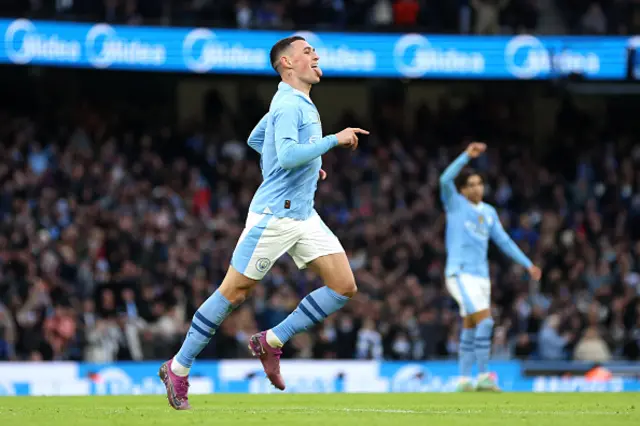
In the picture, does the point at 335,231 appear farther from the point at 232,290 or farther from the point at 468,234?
the point at 232,290

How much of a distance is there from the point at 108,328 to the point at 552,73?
954cm

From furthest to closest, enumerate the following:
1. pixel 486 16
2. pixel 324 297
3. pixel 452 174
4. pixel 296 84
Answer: pixel 486 16 → pixel 452 174 → pixel 296 84 → pixel 324 297

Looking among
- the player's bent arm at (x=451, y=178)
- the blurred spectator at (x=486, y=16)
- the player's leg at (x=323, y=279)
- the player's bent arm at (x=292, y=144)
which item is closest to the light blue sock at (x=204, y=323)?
the player's leg at (x=323, y=279)

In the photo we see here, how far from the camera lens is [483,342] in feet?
44.9

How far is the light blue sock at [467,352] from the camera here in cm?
1402

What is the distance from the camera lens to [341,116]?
1053 inches

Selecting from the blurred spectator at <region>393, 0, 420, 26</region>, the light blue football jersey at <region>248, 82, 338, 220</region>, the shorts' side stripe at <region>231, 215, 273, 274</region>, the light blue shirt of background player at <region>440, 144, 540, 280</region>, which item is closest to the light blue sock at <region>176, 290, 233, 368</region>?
the shorts' side stripe at <region>231, 215, 273, 274</region>

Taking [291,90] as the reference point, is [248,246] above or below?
below

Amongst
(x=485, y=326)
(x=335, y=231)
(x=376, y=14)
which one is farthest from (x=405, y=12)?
(x=485, y=326)

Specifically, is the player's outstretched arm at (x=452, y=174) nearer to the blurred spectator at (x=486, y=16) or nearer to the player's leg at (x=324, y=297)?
the player's leg at (x=324, y=297)

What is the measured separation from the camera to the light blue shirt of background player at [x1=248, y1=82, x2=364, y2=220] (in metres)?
8.87

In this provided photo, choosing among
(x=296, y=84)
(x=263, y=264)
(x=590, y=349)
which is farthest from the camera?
(x=590, y=349)

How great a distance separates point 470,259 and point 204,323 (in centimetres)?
557

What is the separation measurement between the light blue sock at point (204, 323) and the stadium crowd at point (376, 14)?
45.2 ft
